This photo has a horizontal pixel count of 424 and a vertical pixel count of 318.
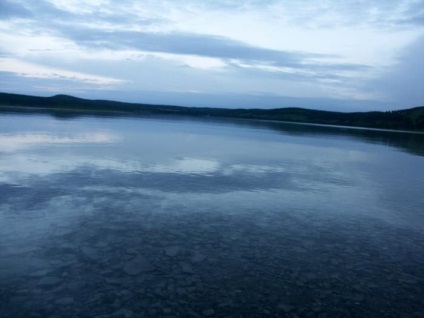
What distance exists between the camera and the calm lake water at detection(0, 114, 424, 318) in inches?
246

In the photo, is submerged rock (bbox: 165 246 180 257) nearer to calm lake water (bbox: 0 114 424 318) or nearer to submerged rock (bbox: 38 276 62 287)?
calm lake water (bbox: 0 114 424 318)

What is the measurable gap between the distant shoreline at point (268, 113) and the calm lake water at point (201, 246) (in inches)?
3786

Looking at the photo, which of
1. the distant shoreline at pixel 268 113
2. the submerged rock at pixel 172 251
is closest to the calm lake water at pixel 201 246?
the submerged rock at pixel 172 251

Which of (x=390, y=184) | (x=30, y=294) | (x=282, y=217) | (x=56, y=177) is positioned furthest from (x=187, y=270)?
(x=390, y=184)

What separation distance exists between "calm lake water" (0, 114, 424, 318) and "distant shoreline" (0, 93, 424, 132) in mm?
96172

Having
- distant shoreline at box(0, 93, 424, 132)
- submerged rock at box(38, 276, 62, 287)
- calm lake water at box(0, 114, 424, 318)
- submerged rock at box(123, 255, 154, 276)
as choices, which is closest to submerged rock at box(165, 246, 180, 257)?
calm lake water at box(0, 114, 424, 318)

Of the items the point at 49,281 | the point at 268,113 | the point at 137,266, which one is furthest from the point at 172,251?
the point at 268,113

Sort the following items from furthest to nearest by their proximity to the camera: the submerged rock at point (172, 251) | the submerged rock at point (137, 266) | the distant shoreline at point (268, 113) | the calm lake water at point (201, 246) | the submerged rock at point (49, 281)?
the distant shoreline at point (268, 113)
the submerged rock at point (172, 251)
the submerged rock at point (137, 266)
the submerged rock at point (49, 281)
the calm lake water at point (201, 246)

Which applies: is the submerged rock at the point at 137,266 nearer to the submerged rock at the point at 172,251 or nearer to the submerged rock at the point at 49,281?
the submerged rock at the point at 172,251

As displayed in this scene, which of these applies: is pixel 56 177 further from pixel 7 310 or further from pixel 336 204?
pixel 336 204

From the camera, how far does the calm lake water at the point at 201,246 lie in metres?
6.26

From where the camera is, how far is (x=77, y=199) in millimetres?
11812

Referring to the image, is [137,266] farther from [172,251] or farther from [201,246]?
[201,246]

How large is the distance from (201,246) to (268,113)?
16371cm
